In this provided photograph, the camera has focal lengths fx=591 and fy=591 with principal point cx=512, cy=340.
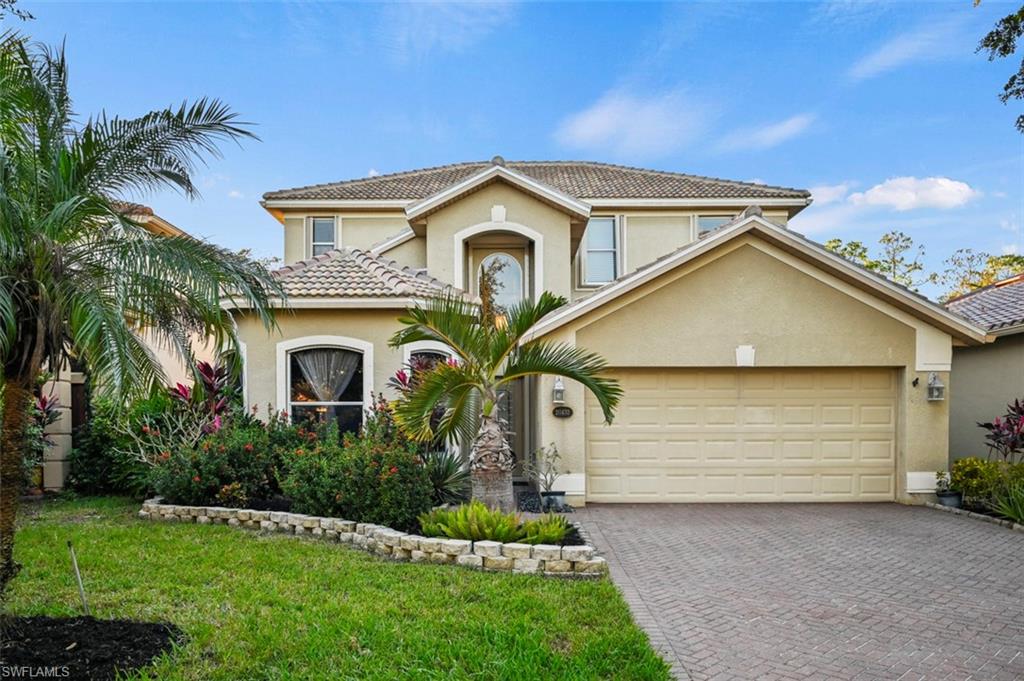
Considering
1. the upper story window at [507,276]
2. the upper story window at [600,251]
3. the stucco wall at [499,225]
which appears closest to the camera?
the stucco wall at [499,225]

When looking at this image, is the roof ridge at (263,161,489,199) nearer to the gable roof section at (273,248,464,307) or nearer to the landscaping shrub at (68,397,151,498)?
the gable roof section at (273,248,464,307)

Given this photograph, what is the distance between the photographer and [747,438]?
11219 mm

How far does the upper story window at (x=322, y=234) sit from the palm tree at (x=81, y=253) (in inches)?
517

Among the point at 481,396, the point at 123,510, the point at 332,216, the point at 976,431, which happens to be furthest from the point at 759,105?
the point at 123,510

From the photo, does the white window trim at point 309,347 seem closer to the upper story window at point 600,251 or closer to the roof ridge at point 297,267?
the roof ridge at point 297,267

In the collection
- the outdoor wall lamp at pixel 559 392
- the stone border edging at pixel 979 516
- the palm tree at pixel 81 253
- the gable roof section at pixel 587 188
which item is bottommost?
the stone border edging at pixel 979 516

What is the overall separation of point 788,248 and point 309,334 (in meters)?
9.06

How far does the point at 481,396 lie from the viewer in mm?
7598

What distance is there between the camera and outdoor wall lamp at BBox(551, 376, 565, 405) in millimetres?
10844

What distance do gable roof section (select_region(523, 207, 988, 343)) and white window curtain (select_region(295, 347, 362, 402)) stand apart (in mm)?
3635

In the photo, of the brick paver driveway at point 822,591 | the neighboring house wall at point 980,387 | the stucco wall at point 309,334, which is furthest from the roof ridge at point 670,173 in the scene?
the stucco wall at point 309,334

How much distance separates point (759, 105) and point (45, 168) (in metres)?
17.3

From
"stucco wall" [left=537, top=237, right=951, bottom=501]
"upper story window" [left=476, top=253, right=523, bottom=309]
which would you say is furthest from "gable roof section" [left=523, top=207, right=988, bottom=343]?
"upper story window" [left=476, top=253, right=523, bottom=309]

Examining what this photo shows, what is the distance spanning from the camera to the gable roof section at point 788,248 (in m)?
10.7
